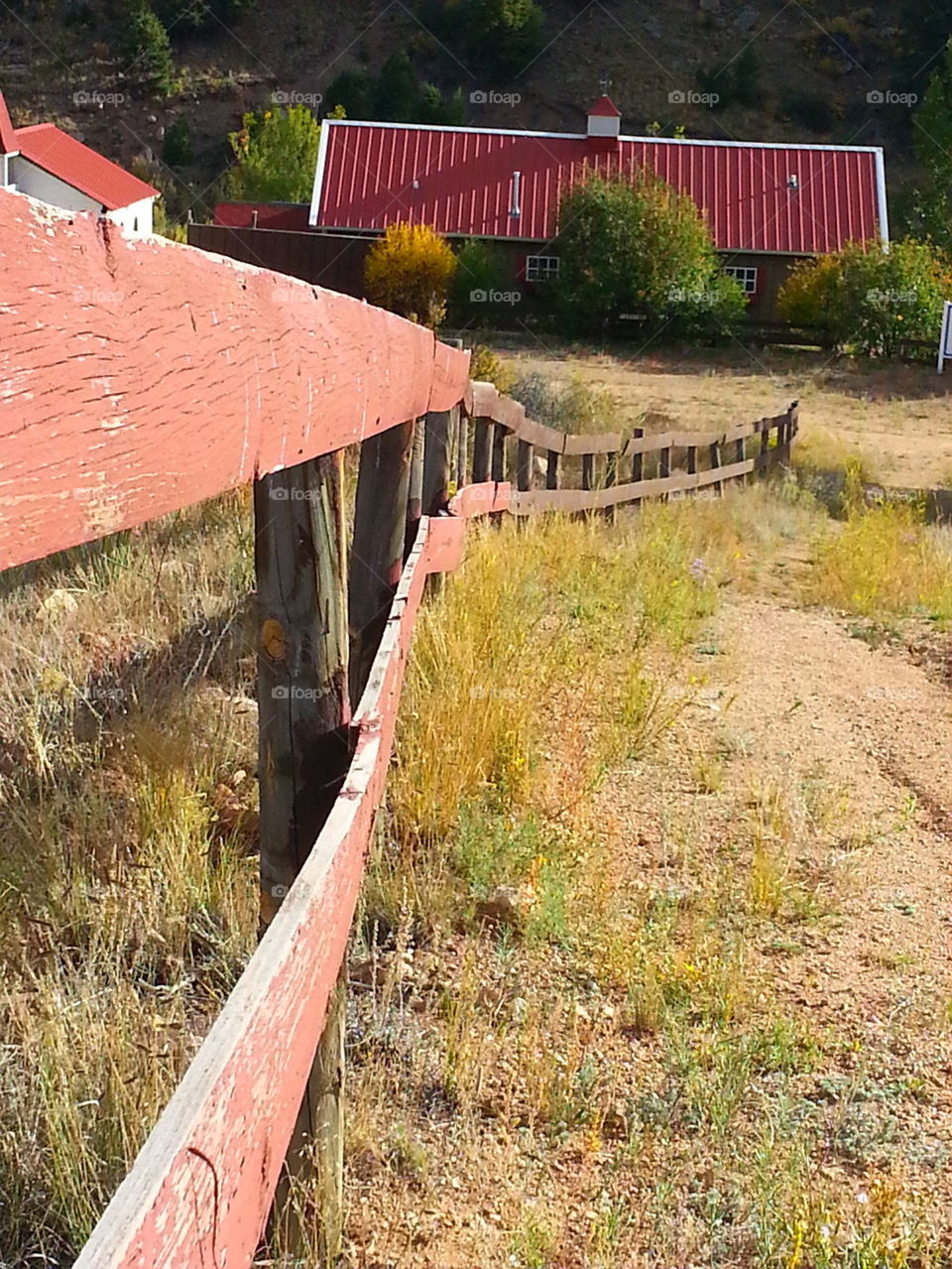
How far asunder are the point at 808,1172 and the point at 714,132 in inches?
3090

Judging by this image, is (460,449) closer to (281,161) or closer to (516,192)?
(516,192)

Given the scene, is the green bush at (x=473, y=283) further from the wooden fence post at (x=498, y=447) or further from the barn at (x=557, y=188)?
the wooden fence post at (x=498, y=447)

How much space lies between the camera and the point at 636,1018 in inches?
117

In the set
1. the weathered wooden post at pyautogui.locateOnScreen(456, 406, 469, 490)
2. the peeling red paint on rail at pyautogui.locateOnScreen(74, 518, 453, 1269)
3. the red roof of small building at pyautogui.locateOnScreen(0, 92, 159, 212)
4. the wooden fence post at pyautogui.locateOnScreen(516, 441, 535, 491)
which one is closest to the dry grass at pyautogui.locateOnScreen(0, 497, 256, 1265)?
the peeling red paint on rail at pyautogui.locateOnScreen(74, 518, 453, 1269)

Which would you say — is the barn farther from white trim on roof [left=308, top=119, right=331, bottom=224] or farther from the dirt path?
the dirt path

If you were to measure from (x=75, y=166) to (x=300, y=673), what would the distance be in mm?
42812

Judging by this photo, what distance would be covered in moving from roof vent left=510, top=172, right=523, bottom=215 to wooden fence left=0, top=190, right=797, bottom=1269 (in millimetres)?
34993

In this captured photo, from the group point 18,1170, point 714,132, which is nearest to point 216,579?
point 18,1170

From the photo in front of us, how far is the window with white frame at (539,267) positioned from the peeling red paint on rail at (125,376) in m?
34.8

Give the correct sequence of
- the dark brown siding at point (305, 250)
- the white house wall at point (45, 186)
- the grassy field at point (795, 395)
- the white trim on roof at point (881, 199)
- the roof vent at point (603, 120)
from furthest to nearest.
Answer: the roof vent at point (603, 120) < the white house wall at point (45, 186) < the white trim on roof at point (881, 199) < the dark brown siding at point (305, 250) < the grassy field at point (795, 395)

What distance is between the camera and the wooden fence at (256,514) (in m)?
0.90

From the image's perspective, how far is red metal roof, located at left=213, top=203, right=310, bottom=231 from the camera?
4059 centimetres

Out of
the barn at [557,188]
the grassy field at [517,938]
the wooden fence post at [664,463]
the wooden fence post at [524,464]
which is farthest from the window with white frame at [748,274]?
the grassy field at [517,938]

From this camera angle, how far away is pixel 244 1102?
1.23 meters
